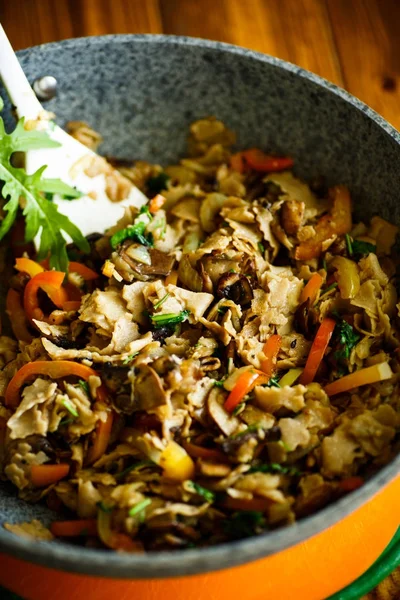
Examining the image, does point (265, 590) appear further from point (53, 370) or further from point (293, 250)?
point (293, 250)

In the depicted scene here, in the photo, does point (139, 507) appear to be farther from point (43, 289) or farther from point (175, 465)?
point (43, 289)

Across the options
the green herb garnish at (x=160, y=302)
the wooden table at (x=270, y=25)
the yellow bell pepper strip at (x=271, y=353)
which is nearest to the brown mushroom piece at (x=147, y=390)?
the green herb garnish at (x=160, y=302)

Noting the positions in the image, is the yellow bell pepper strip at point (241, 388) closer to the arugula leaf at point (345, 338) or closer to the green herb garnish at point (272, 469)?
the green herb garnish at point (272, 469)

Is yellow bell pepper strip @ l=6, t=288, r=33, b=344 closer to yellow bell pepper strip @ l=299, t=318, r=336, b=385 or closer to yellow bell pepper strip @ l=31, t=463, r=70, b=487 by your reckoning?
yellow bell pepper strip @ l=31, t=463, r=70, b=487

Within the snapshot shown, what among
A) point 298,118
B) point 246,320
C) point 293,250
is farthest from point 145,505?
point 298,118

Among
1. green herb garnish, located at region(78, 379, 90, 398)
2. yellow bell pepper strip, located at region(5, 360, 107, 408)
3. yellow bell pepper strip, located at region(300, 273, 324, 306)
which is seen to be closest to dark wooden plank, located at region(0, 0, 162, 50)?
yellow bell pepper strip, located at region(300, 273, 324, 306)

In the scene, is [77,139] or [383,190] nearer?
[383,190]

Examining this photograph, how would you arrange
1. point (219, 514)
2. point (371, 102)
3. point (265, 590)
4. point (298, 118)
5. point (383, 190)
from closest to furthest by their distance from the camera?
point (219, 514), point (265, 590), point (383, 190), point (298, 118), point (371, 102)
